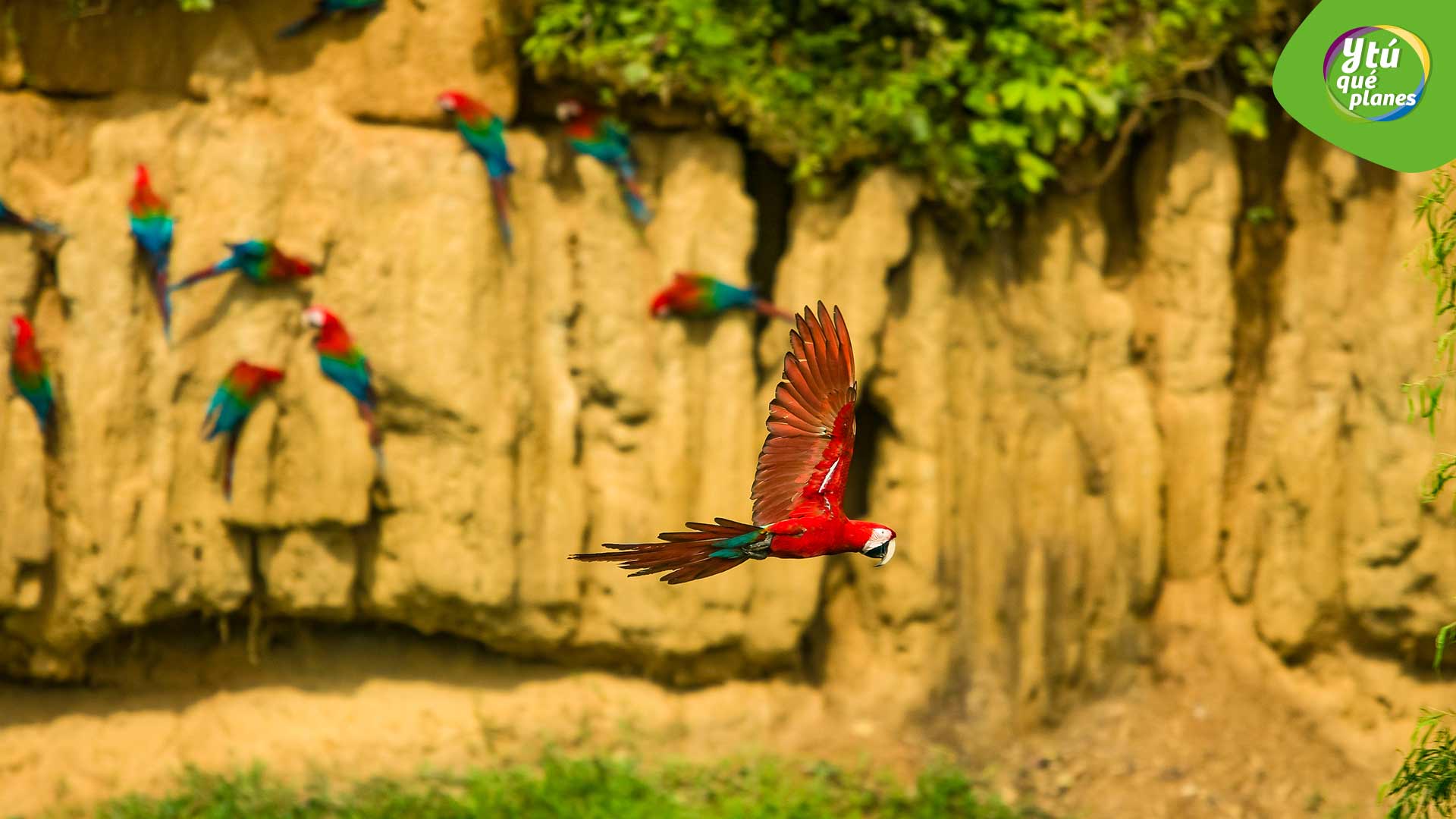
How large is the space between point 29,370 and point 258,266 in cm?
87

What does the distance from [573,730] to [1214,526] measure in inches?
115

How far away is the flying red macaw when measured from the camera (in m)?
3.24

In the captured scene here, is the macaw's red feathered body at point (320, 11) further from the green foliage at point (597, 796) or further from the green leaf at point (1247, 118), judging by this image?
the green leaf at point (1247, 118)

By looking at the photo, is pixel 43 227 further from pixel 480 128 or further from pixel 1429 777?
pixel 1429 777

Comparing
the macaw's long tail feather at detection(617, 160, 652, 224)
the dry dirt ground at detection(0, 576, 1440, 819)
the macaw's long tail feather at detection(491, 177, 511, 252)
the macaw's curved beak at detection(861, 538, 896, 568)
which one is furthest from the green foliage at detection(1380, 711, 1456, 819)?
the macaw's long tail feather at detection(491, 177, 511, 252)

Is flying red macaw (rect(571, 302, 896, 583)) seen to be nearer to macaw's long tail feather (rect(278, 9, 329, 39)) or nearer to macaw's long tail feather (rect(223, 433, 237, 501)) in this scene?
macaw's long tail feather (rect(223, 433, 237, 501))

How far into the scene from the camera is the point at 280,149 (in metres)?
5.96

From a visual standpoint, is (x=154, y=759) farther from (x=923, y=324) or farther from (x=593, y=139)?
(x=923, y=324)

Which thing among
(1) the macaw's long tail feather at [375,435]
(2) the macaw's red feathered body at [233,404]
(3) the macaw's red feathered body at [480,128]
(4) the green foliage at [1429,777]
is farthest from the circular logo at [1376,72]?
(2) the macaw's red feathered body at [233,404]

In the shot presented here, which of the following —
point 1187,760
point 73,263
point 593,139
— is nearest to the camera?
point 73,263

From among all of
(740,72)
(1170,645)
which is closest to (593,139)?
(740,72)

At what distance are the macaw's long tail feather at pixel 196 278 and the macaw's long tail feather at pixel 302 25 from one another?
918 mm

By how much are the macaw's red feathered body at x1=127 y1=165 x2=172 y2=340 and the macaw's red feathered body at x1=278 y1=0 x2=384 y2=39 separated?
73cm

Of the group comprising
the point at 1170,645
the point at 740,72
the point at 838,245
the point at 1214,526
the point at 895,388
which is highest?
the point at 740,72
